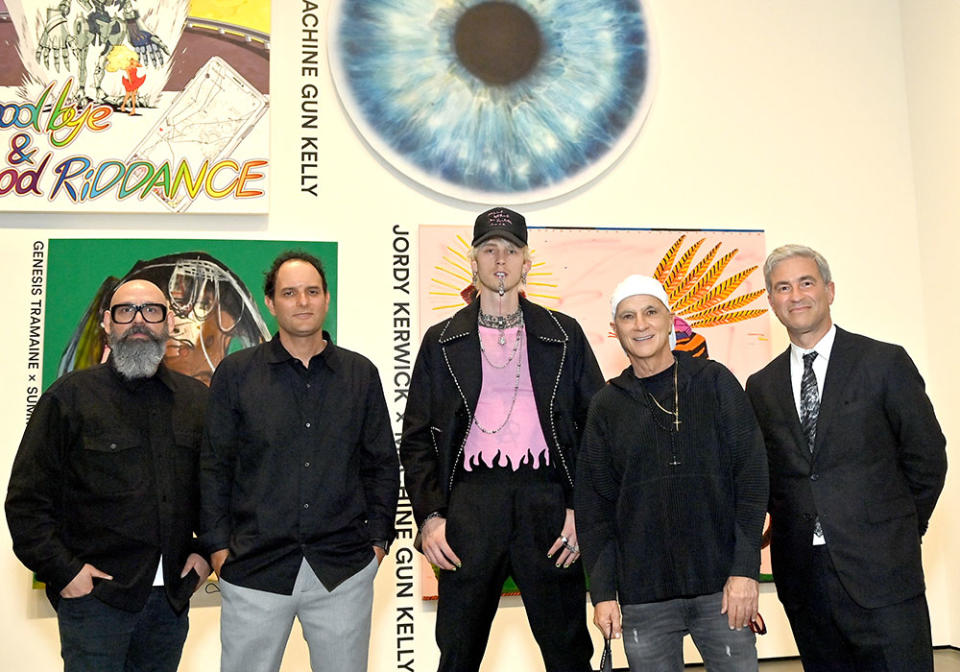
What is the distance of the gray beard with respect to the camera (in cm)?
243

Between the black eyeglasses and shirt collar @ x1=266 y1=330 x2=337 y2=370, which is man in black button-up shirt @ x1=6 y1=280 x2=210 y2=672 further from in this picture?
shirt collar @ x1=266 y1=330 x2=337 y2=370

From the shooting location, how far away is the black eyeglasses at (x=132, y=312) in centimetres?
247

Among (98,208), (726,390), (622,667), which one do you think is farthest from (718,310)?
(98,208)

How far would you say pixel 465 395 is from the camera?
2.39 metres

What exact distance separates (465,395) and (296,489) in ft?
1.75

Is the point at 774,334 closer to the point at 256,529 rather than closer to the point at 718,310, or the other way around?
the point at 718,310

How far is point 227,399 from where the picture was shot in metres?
2.37

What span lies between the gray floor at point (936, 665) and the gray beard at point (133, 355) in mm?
2726

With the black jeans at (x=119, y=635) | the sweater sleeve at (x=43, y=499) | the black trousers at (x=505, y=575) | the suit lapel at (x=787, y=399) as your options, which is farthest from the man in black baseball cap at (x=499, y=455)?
the sweater sleeve at (x=43, y=499)

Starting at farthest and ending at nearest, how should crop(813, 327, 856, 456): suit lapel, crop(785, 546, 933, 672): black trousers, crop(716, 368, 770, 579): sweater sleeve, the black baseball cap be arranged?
the black baseball cap, crop(813, 327, 856, 456): suit lapel, crop(785, 546, 933, 672): black trousers, crop(716, 368, 770, 579): sweater sleeve

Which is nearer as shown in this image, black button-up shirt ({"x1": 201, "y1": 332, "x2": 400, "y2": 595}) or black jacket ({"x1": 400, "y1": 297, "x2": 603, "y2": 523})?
black button-up shirt ({"x1": 201, "y1": 332, "x2": 400, "y2": 595})

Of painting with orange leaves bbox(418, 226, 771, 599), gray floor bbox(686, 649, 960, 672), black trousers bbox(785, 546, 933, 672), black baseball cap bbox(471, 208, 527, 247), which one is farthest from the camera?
painting with orange leaves bbox(418, 226, 771, 599)

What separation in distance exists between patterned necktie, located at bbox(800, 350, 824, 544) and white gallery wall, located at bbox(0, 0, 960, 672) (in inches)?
67.7

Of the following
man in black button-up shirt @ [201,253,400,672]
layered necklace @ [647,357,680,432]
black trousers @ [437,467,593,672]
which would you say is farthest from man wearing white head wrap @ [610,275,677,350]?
man in black button-up shirt @ [201,253,400,672]
